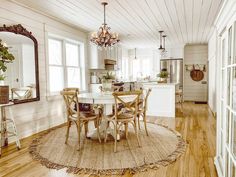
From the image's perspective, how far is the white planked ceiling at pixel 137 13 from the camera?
3719 millimetres

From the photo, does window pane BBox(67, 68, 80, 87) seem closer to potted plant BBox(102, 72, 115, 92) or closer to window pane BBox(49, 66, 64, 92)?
window pane BBox(49, 66, 64, 92)

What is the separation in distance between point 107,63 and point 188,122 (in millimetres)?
3382

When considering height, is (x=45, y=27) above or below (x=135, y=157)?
above

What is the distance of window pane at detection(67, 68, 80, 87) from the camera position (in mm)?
5649

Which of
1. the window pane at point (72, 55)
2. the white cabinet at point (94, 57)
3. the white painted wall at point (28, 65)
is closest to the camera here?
the white painted wall at point (28, 65)

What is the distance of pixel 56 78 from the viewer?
519cm

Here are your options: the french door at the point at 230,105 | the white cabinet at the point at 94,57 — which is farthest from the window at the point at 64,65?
the french door at the point at 230,105

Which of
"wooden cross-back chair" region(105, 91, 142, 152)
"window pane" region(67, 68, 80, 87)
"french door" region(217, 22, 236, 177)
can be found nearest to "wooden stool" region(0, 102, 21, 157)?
"wooden cross-back chair" region(105, 91, 142, 152)

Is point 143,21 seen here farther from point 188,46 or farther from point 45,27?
point 188,46

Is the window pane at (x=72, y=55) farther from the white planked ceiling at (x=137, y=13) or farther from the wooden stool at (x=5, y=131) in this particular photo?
the wooden stool at (x=5, y=131)

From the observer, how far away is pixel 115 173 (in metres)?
2.39

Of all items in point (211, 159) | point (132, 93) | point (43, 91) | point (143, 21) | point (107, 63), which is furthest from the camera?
point (107, 63)

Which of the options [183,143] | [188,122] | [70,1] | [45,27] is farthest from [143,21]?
[183,143]

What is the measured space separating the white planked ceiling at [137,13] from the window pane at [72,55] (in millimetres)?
639
